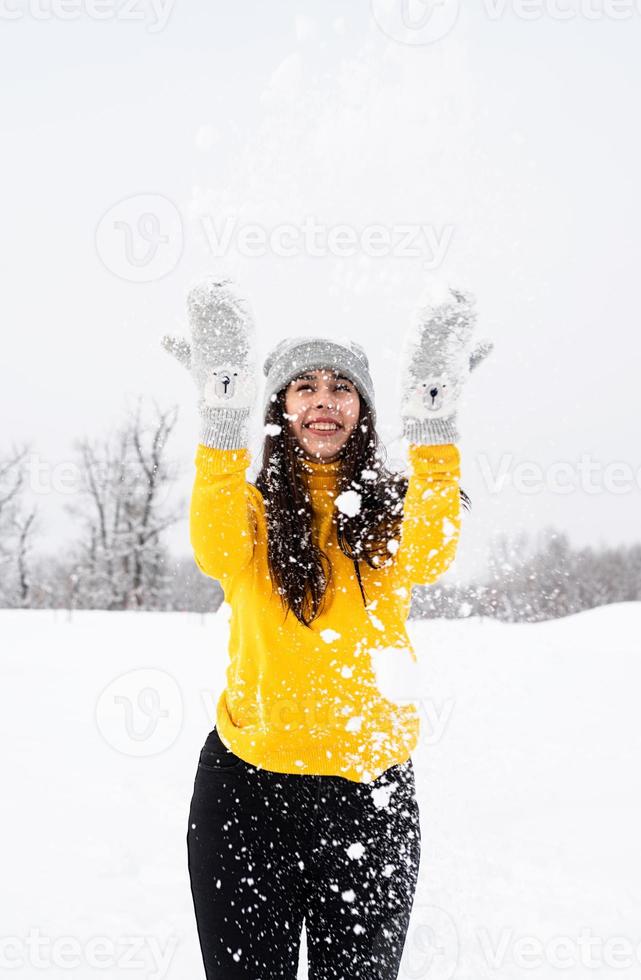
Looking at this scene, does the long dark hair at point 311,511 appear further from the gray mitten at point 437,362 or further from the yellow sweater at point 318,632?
the gray mitten at point 437,362

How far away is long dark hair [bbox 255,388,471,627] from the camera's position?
5.86 feet

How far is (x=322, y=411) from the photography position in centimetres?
191

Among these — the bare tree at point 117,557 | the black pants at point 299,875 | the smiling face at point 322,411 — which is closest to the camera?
the black pants at point 299,875

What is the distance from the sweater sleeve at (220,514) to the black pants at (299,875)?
0.48 meters

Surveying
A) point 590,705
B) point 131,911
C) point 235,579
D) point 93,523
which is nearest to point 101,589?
point 93,523

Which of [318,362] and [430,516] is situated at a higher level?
[318,362]

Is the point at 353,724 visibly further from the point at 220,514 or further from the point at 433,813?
the point at 433,813

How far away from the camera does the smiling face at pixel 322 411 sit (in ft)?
6.27

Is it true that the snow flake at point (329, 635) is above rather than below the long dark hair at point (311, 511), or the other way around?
below

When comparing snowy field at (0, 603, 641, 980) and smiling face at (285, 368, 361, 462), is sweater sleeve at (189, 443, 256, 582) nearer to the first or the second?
smiling face at (285, 368, 361, 462)

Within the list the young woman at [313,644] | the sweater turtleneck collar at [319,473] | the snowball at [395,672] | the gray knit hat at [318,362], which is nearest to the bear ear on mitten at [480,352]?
the young woman at [313,644]

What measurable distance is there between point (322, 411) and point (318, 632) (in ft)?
1.85

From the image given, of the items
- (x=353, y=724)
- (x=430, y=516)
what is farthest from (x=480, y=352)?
(x=353, y=724)

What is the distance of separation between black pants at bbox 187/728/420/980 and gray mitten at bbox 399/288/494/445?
0.84 metres
